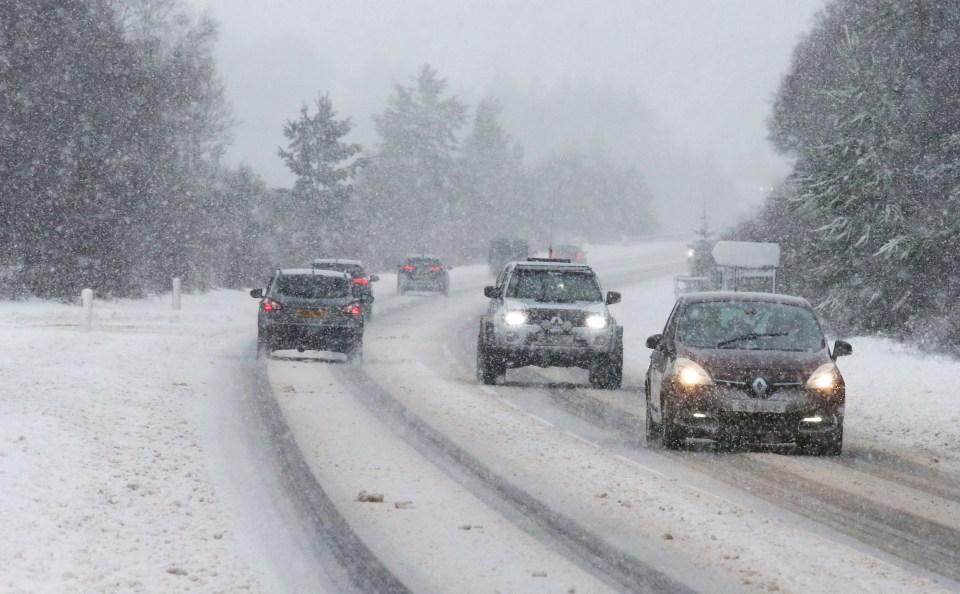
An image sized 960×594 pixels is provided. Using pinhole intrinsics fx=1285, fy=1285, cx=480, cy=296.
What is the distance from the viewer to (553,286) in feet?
67.5

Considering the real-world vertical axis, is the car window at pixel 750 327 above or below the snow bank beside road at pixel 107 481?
above

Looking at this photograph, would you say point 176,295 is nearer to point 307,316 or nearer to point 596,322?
point 307,316

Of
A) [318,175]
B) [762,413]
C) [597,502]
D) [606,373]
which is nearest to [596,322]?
[606,373]

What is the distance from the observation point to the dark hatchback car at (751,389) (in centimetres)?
1235

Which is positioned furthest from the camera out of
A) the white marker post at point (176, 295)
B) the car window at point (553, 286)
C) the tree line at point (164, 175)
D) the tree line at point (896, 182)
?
the white marker post at point (176, 295)

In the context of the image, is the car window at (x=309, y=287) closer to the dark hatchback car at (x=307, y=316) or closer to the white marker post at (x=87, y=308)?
the dark hatchback car at (x=307, y=316)

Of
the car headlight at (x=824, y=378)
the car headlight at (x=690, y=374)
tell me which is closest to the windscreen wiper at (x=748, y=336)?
the car headlight at (x=690, y=374)

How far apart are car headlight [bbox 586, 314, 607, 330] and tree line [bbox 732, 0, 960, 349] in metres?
11.3

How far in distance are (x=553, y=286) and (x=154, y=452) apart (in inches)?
388

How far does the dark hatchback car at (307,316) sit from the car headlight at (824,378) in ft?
39.9

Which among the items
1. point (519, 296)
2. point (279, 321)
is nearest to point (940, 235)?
point (519, 296)

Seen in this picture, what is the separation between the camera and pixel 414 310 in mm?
44188

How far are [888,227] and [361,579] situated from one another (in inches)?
978

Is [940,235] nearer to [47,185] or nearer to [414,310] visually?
[414,310]
